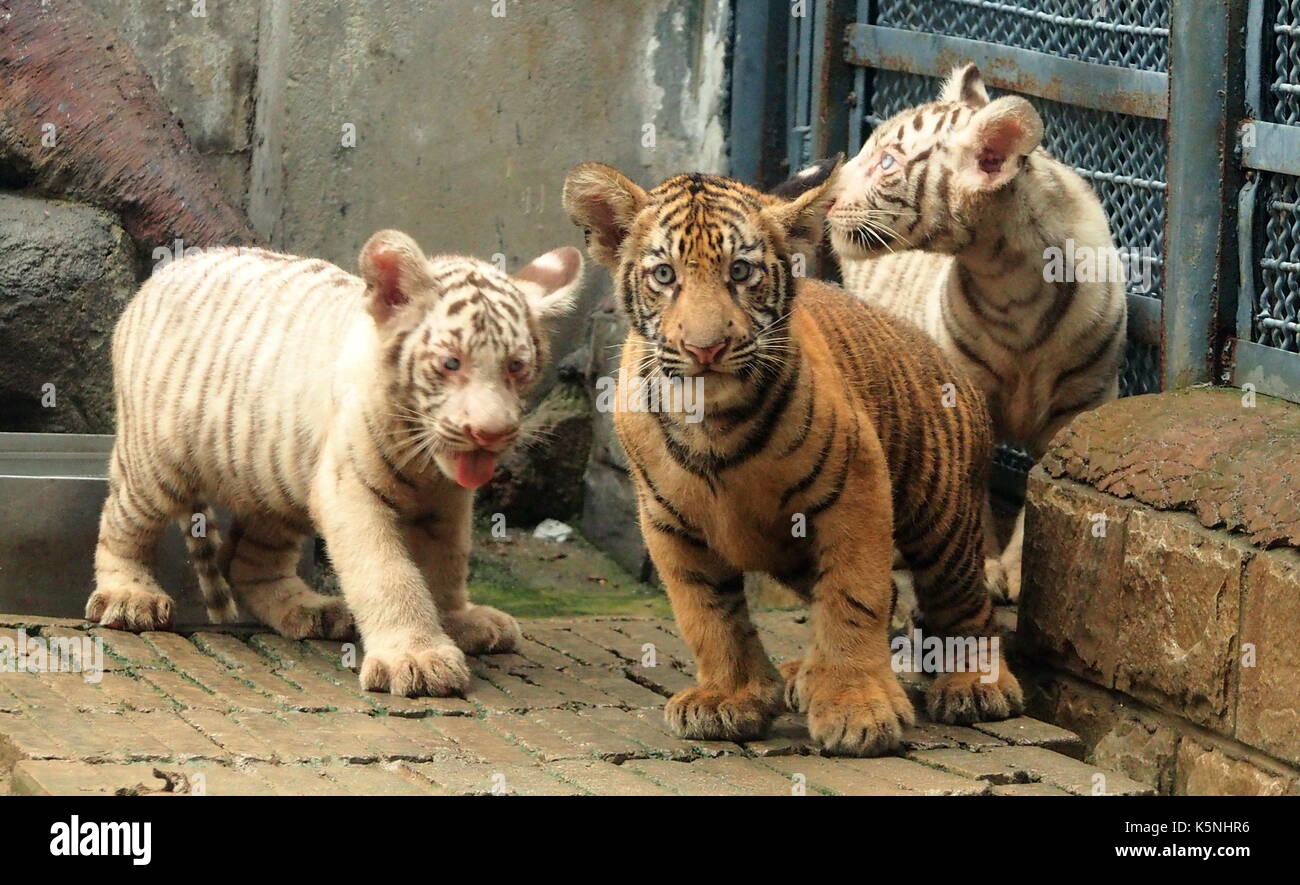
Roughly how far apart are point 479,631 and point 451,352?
1005 mm

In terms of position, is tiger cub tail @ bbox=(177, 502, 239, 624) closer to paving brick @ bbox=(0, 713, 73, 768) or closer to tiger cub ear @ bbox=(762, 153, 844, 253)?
paving brick @ bbox=(0, 713, 73, 768)

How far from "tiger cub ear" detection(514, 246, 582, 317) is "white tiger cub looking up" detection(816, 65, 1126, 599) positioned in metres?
0.88

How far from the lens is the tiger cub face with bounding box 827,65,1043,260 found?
511 centimetres

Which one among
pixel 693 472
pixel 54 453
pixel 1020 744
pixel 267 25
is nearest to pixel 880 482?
pixel 693 472

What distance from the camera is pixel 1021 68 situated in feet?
18.9

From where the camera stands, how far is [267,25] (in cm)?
708

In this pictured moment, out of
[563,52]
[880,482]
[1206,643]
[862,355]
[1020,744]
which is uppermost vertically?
[563,52]

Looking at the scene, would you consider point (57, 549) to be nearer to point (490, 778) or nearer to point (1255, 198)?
point (490, 778)

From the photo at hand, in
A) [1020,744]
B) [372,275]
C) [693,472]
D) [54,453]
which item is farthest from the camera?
[54,453]

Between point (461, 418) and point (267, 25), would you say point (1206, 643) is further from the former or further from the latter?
point (267, 25)

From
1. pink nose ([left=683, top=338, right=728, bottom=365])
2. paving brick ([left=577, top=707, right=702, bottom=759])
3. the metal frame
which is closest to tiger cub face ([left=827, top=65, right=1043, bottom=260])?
the metal frame

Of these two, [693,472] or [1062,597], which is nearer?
[693,472]

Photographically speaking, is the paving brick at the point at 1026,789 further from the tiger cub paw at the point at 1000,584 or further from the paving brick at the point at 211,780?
the tiger cub paw at the point at 1000,584

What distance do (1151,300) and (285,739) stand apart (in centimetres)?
305
